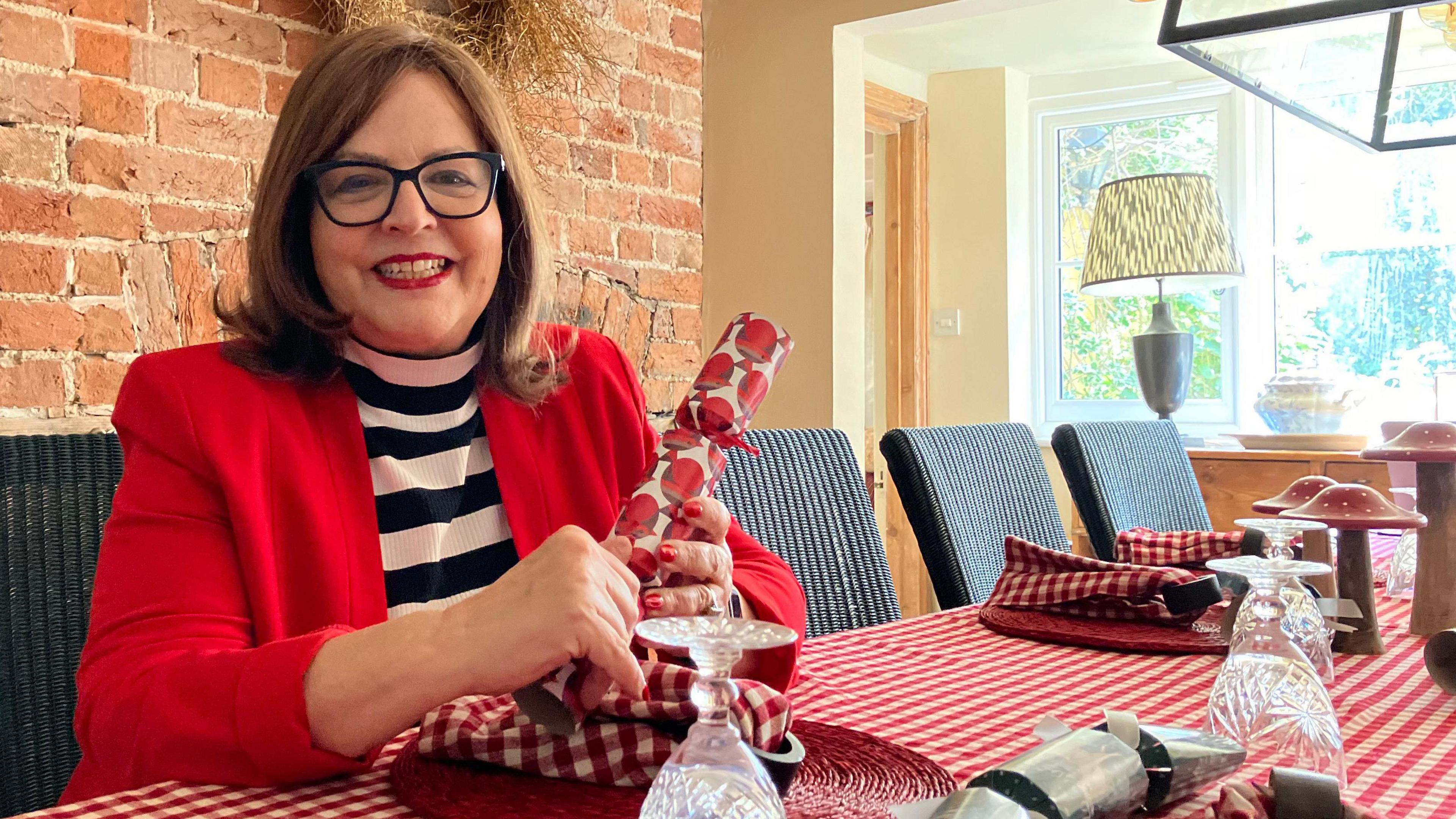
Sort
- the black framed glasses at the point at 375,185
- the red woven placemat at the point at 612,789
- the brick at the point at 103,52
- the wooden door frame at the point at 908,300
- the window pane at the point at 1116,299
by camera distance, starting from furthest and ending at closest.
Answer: the wooden door frame at the point at 908,300 → the window pane at the point at 1116,299 → the brick at the point at 103,52 → the black framed glasses at the point at 375,185 → the red woven placemat at the point at 612,789

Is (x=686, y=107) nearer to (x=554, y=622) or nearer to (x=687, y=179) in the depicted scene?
(x=687, y=179)

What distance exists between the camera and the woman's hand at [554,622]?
0.66 meters

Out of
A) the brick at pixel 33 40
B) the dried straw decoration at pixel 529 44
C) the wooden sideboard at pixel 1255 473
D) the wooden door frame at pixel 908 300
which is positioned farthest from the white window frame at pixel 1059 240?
the brick at pixel 33 40

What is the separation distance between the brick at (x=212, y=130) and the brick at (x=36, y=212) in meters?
0.21

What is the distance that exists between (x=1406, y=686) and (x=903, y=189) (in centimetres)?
419

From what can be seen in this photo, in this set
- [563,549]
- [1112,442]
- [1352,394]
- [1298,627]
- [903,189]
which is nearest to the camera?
[563,549]

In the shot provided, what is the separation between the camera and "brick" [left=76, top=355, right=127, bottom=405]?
5.96 feet

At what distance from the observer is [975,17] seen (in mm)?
4211

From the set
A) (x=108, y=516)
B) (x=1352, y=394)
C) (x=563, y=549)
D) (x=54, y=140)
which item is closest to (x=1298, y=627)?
(x=563, y=549)

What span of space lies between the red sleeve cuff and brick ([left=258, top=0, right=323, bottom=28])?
1682 millimetres

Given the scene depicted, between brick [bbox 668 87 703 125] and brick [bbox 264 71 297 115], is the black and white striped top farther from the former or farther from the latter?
brick [bbox 668 87 703 125]

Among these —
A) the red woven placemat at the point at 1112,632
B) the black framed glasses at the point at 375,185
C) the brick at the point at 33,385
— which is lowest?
the red woven placemat at the point at 1112,632

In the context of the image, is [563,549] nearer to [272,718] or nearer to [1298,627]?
[272,718]

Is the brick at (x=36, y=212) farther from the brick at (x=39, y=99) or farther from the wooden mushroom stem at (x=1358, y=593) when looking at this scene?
the wooden mushroom stem at (x=1358, y=593)
